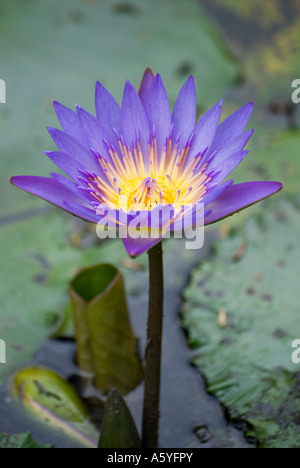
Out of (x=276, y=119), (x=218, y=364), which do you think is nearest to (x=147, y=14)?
(x=276, y=119)

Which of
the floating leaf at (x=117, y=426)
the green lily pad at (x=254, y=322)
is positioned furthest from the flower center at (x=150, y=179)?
the green lily pad at (x=254, y=322)

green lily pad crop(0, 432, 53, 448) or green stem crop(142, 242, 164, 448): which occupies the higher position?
green stem crop(142, 242, 164, 448)

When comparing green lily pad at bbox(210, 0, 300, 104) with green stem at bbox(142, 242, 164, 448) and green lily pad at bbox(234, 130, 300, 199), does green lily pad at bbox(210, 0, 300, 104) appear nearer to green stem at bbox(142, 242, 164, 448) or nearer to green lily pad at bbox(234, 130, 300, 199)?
green lily pad at bbox(234, 130, 300, 199)

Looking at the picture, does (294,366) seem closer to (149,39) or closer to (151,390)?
(151,390)

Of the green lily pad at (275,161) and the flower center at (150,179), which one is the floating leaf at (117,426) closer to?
the flower center at (150,179)

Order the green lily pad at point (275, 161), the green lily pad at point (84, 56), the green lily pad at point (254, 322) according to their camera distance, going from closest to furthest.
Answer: the green lily pad at point (254, 322) → the green lily pad at point (275, 161) → the green lily pad at point (84, 56)

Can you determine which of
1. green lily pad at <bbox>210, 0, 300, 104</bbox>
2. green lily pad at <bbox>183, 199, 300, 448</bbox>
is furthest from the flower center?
green lily pad at <bbox>210, 0, 300, 104</bbox>

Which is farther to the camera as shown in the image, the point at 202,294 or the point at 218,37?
the point at 218,37
